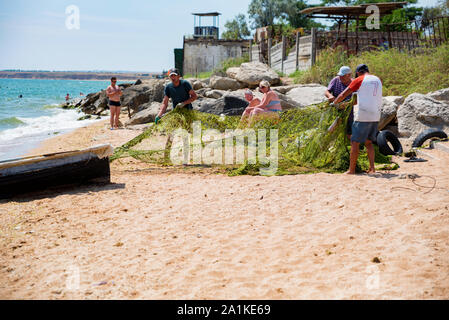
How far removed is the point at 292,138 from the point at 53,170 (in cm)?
389

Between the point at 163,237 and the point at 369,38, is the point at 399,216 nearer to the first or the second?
the point at 163,237

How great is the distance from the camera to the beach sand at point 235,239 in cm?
279

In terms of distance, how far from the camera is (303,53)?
15.7m

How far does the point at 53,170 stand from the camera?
17.8ft

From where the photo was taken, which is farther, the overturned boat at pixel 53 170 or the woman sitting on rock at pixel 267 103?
the woman sitting on rock at pixel 267 103

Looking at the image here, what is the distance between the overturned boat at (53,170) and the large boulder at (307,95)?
661 cm

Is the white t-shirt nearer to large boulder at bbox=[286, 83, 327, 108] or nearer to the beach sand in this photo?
the beach sand

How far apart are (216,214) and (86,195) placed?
1.98 metres

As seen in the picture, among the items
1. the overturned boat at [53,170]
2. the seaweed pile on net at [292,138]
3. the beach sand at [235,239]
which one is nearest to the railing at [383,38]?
the seaweed pile on net at [292,138]

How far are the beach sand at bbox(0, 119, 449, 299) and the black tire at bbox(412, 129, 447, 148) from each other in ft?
6.73

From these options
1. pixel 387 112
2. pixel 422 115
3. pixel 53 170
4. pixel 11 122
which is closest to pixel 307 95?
pixel 387 112

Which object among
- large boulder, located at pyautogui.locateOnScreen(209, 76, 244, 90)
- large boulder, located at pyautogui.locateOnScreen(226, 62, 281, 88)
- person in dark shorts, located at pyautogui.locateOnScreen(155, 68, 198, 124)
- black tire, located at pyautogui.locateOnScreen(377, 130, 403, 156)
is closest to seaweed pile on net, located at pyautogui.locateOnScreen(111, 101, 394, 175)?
person in dark shorts, located at pyautogui.locateOnScreen(155, 68, 198, 124)

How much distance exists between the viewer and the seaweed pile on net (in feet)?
19.9

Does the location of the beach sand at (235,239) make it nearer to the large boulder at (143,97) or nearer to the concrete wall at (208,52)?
the large boulder at (143,97)
